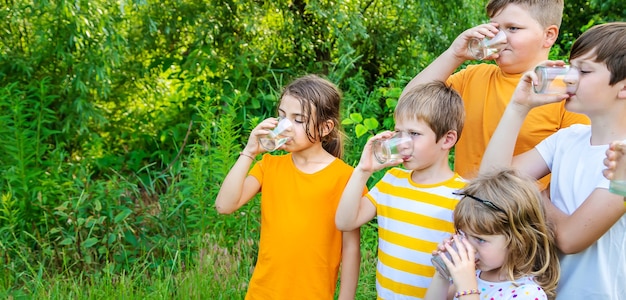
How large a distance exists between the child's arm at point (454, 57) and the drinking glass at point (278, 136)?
1.60 ft

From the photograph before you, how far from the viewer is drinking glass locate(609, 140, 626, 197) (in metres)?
2.03

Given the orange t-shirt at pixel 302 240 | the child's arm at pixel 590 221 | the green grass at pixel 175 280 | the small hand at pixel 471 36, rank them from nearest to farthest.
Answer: the child's arm at pixel 590 221 < the small hand at pixel 471 36 < the orange t-shirt at pixel 302 240 < the green grass at pixel 175 280

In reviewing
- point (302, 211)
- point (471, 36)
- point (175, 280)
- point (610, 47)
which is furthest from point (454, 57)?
point (175, 280)

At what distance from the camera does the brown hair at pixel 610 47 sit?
7.49 feet

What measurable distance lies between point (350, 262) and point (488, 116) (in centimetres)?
76

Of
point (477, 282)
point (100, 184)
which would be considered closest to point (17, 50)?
point (100, 184)

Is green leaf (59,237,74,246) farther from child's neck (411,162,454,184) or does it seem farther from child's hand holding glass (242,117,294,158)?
child's neck (411,162,454,184)

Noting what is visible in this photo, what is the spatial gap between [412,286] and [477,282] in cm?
31

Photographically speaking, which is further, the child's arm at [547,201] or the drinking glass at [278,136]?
the drinking glass at [278,136]

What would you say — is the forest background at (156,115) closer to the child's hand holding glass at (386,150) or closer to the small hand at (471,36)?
the child's hand holding glass at (386,150)

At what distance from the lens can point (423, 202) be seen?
2625mm

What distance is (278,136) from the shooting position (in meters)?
2.85

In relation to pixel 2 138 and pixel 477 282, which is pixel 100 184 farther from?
pixel 477 282

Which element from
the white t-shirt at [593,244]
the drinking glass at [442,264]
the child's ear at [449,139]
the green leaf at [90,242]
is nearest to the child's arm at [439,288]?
the drinking glass at [442,264]
